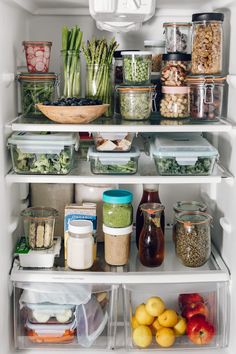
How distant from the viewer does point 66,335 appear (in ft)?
6.13

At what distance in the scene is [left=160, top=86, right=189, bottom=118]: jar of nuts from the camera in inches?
73.3

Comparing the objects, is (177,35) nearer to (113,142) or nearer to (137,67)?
(137,67)

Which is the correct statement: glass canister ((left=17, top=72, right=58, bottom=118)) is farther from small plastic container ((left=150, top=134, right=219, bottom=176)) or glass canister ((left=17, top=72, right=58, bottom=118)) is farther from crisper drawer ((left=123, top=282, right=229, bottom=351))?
crisper drawer ((left=123, top=282, right=229, bottom=351))

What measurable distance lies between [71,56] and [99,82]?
0.12 meters

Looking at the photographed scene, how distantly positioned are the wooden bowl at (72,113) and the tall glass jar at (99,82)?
128mm

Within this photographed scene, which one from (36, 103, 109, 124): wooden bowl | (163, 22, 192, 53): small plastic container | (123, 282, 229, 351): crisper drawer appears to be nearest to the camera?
(36, 103, 109, 124): wooden bowl

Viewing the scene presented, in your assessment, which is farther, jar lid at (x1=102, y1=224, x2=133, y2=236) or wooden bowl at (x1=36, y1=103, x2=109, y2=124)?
jar lid at (x1=102, y1=224, x2=133, y2=236)

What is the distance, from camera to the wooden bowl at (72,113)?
175cm

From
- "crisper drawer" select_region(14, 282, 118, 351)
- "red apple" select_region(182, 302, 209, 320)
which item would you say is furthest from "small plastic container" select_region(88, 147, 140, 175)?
"red apple" select_region(182, 302, 209, 320)

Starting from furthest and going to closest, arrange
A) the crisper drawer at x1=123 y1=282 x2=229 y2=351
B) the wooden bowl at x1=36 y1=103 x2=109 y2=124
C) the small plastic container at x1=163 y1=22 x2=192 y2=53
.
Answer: the small plastic container at x1=163 y1=22 x2=192 y2=53, the crisper drawer at x1=123 y1=282 x2=229 y2=351, the wooden bowl at x1=36 y1=103 x2=109 y2=124

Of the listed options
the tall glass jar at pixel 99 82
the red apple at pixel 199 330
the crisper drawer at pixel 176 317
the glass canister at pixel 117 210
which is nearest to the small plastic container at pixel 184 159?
the glass canister at pixel 117 210

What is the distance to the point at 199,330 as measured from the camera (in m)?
1.86

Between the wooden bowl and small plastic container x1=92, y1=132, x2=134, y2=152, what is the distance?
0.07 meters

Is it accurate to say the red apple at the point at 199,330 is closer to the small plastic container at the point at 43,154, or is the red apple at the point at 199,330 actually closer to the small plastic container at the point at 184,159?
the small plastic container at the point at 184,159
